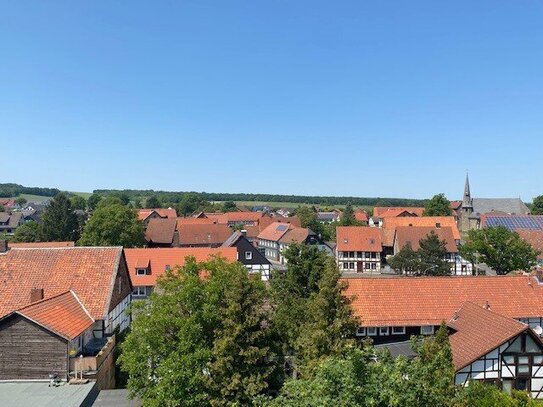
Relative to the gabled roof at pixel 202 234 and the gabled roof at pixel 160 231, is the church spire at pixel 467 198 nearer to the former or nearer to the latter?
the gabled roof at pixel 202 234

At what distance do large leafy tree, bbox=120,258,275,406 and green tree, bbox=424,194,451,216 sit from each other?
9158 centimetres

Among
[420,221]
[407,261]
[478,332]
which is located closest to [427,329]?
[478,332]

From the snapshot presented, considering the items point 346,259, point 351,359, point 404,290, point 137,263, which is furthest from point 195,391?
point 346,259

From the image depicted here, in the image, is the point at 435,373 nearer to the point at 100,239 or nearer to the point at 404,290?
the point at 404,290

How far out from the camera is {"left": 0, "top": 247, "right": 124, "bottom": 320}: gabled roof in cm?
2823

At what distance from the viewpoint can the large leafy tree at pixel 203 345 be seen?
802 inches

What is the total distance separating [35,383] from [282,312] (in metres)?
12.8

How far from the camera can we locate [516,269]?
51531 millimetres

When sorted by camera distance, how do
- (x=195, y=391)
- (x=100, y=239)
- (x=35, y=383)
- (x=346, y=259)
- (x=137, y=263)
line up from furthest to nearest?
(x=346, y=259), (x=100, y=239), (x=137, y=263), (x=35, y=383), (x=195, y=391)

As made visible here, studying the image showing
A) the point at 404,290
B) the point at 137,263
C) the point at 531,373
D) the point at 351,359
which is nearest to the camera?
the point at 351,359

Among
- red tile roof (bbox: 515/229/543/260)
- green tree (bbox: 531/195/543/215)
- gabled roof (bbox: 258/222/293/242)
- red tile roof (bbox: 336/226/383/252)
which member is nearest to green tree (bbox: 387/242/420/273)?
red tile roof (bbox: 336/226/383/252)

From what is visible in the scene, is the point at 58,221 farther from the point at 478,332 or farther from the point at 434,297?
the point at 478,332

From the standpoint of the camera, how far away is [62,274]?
2995 centimetres

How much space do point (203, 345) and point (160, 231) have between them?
61.0 metres
